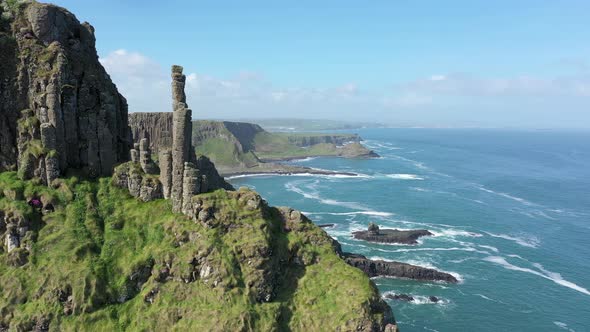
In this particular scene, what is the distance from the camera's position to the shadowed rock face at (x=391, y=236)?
14312cm

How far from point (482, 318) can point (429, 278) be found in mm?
19945

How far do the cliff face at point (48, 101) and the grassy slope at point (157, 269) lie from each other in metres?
4.32

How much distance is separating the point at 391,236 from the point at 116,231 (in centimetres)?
10087

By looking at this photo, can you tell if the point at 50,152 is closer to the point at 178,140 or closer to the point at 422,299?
the point at 178,140

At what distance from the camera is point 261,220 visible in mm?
64188

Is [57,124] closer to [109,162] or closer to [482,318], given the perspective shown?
[109,162]

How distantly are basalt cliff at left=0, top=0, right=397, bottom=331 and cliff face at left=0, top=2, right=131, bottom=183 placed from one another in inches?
6.6

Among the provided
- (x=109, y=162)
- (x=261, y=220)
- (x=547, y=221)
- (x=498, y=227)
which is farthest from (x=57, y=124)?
(x=547, y=221)

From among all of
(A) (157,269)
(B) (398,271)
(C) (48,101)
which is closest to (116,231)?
(A) (157,269)

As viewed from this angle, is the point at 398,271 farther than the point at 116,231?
Yes

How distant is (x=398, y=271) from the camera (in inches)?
4587

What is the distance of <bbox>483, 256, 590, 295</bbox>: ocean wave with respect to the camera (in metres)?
113

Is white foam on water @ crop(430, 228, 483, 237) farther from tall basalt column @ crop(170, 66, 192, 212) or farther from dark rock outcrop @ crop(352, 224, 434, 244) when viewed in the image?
tall basalt column @ crop(170, 66, 192, 212)

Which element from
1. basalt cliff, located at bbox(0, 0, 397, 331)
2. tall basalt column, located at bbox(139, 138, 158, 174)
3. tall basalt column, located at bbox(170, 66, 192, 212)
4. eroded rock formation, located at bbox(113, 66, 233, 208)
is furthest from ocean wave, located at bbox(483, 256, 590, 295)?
tall basalt column, located at bbox(139, 138, 158, 174)
